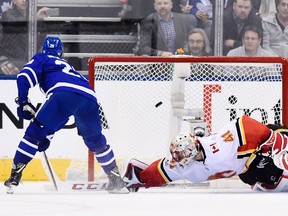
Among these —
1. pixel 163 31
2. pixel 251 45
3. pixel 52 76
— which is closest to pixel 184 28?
pixel 163 31

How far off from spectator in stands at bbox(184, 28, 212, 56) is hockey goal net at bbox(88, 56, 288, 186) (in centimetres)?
59

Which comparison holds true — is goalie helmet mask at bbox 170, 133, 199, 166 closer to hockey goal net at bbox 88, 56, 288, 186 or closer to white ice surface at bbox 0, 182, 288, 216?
white ice surface at bbox 0, 182, 288, 216

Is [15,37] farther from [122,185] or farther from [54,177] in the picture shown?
[122,185]

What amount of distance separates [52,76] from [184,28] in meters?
2.04

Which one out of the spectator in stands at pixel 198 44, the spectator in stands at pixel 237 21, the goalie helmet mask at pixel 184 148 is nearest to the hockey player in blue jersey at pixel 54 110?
the goalie helmet mask at pixel 184 148

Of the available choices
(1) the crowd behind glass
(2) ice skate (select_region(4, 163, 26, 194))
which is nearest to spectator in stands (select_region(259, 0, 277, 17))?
(1) the crowd behind glass

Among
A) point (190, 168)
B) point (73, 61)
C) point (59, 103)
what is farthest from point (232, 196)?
point (73, 61)

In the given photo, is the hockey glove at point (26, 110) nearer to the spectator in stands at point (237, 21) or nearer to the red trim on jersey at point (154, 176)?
the red trim on jersey at point (154, 176)

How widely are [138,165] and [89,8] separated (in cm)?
231

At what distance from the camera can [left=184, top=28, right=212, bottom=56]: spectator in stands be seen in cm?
773

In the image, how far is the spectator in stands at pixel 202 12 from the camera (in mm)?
7742

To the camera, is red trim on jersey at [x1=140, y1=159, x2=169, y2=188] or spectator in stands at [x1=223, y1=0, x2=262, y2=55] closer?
red trim on jersey at [x1=140, y1=159, x2=169, y2=188]

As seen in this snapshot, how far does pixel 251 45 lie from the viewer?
7.76 meters

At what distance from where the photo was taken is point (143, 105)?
7066 mm
